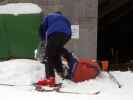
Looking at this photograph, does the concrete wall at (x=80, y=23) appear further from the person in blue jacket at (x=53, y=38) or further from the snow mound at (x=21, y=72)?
the person in blue jacket at (x=53, y=38)

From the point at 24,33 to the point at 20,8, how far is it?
2.54 ft

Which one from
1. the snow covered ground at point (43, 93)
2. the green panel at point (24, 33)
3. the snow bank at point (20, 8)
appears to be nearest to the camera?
the snow covered ground at point (43, 93)

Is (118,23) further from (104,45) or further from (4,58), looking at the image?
(4,58)

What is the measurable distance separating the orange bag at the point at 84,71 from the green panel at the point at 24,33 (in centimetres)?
331

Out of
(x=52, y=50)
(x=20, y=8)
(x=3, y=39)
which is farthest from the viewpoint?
(x=20, y=8)

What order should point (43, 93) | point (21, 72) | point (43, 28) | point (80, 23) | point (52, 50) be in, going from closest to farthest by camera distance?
point (43, 93) < point (52, 50) < point (43, 28) < point (21, 72) < point (80, 23)

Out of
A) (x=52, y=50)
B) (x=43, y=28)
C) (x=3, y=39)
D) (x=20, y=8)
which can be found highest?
(x=43, y=28)

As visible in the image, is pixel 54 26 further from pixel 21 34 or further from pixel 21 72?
pixel 21 34

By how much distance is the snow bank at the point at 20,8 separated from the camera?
1416cm

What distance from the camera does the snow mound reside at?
10711 millimetres

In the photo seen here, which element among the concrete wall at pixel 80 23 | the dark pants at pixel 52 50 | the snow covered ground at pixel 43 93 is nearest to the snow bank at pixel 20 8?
the concrete wall at pixel 80 23

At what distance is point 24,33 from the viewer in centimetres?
1402

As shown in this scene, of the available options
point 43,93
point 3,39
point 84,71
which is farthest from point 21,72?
point 3,39

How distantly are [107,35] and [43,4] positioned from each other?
7.61 metres
